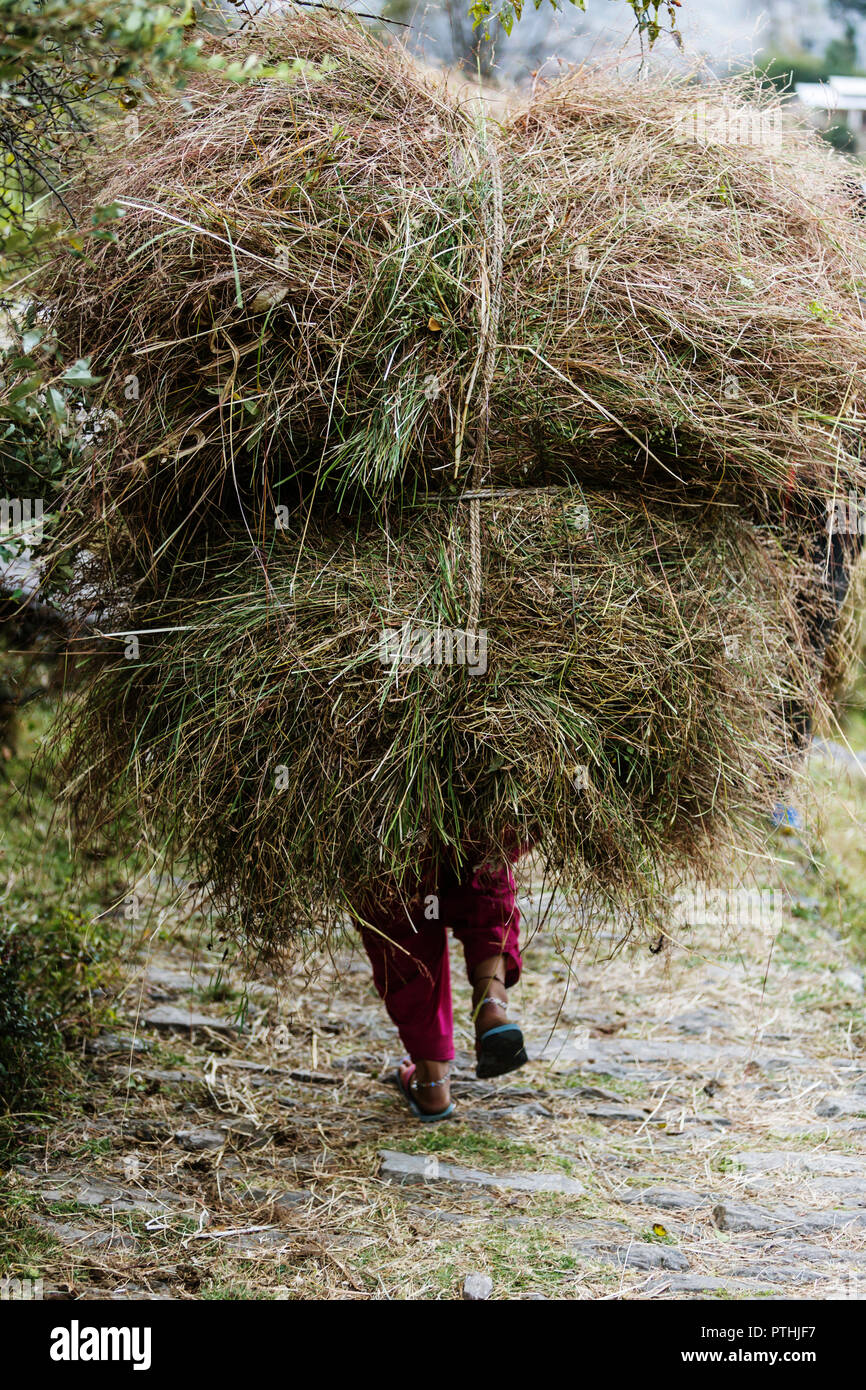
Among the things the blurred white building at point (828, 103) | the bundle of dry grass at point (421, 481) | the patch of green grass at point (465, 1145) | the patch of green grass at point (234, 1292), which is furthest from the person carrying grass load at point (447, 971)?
the blurred white building at point (828, 103)

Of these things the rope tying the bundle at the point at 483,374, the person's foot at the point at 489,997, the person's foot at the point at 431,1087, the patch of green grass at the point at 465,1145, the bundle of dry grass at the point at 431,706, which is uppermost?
the rope tying the bundle at the point at 483,374

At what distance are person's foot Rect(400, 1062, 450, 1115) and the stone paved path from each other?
0.06 metres

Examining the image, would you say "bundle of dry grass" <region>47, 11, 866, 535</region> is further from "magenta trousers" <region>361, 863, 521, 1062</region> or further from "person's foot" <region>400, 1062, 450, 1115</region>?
"person's foot" <region>400, 1062, 450, 1115</region>

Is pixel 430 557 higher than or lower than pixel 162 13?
lower

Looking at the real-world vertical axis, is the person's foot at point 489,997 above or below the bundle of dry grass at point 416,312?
below

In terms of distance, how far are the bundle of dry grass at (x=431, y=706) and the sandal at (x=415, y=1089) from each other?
36.4 inches

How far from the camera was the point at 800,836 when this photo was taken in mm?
2801

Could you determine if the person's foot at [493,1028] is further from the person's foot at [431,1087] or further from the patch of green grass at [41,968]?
the patch of green grass at [41,968]

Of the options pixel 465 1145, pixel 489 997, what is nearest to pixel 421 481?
pixel 489 997

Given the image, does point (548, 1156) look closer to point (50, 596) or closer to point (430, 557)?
point (430, 557)

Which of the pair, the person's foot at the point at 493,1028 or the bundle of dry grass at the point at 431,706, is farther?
the person's foot at the point at 493,1028

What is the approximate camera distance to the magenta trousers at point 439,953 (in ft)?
8.41

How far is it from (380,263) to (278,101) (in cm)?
53
